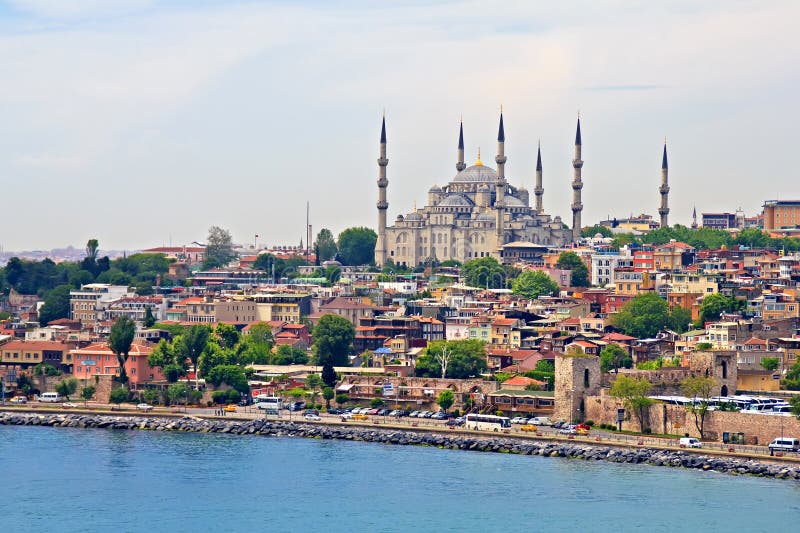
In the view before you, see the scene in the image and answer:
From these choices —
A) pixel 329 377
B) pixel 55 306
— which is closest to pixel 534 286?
pixel 55 306

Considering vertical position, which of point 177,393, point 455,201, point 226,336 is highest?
point 455,201

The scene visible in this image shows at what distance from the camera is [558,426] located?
35906 mm

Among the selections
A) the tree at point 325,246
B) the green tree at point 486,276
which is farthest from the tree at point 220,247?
the green tree at point 486,276

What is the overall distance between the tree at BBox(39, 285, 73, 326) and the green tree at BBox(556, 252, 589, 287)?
1665cm

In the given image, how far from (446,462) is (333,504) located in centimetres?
346

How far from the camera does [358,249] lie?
81.8 metres

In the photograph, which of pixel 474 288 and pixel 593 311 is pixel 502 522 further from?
pixel 474 288

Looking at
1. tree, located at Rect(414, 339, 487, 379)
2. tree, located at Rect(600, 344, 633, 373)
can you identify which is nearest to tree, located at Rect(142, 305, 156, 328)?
tree, located at Rect(414, 339, 487, 379)

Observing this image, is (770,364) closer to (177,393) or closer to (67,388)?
(177,393)

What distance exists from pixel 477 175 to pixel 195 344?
1666 inches

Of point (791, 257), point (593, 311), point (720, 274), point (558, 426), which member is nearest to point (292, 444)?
point (558, 426)

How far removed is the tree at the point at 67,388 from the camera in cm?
4303

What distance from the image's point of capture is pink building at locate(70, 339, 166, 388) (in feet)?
140

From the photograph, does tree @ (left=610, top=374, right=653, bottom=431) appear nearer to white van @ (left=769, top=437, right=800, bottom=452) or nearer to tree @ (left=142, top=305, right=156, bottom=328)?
white van @ (left=769, top=437, right=800, bottom=452)
